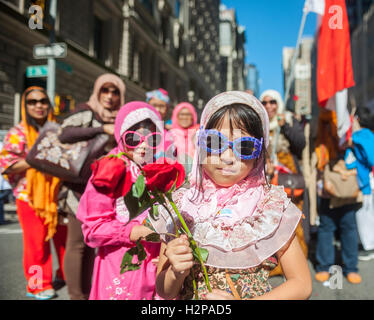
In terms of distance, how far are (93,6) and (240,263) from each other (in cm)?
1278

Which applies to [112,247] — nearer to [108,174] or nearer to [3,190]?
[108,174]

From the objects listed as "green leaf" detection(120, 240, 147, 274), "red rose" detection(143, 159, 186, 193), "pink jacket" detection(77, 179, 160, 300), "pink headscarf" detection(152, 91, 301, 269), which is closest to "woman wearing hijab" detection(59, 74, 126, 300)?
"pink jacket" detection(77, 179, 160, 300)

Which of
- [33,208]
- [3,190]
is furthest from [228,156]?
[3,190]

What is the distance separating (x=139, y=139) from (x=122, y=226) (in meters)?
0.42

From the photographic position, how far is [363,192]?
3227 mm

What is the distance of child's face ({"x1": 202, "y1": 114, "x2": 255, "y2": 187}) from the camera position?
107 cm

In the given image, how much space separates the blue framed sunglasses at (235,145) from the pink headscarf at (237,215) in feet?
0.31

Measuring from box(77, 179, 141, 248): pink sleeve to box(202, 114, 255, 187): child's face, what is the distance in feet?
1.86

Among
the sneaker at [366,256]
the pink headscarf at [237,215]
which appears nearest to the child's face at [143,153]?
the pink headscarf at [237,215]

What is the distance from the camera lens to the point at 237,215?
3.56 feet

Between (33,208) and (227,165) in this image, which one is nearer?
(227,165)

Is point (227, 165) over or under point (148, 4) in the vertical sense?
under

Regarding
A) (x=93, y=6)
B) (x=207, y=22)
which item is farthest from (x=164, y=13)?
(x=93, y=6)

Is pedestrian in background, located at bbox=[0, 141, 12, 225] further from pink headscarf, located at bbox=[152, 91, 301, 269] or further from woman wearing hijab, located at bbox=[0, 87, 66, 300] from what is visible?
pink headscarf, located at bbox=[152, 91, 301, 269]
